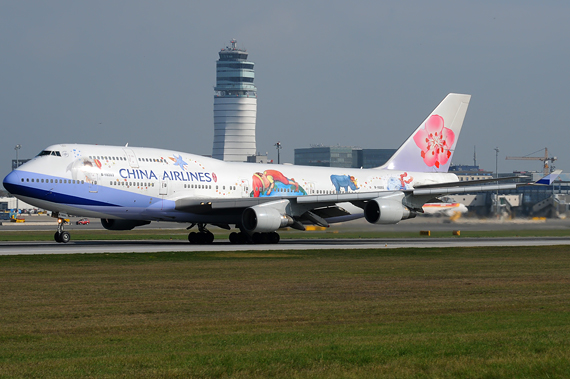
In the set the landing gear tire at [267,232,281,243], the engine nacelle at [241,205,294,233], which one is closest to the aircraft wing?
the engine nacelle at [241,205,294,233]

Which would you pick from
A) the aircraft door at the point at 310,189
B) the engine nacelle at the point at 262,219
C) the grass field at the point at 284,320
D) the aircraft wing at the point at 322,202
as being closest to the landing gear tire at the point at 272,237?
the aircraft wing at the point at 322,202

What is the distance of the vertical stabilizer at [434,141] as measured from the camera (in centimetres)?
5297

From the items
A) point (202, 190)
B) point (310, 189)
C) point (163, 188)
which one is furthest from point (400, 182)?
point (163, 188)

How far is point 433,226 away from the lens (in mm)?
53062

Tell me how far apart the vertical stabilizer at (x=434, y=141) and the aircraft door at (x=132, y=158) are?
62.8ft

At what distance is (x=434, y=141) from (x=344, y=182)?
8.29 metres

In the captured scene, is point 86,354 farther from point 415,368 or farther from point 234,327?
point 415,368

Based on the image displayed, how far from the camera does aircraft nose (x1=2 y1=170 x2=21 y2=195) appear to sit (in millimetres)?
37406

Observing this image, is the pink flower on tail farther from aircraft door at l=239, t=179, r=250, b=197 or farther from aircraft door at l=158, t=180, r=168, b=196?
aircraft door at l=158, t=180, r=168, b=196

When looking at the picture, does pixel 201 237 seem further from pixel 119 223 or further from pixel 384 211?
pixel 384 211

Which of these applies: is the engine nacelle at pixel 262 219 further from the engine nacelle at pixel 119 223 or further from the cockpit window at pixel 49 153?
the cockpit window at pixel 49 153

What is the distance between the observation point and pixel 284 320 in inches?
577

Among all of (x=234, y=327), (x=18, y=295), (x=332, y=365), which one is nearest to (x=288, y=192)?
(x=18, y=295)

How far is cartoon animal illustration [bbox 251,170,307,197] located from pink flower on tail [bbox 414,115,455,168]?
1099 cm
